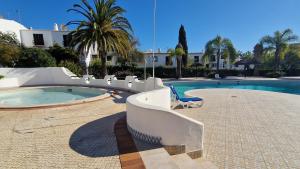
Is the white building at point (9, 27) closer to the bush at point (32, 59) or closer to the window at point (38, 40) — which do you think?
the window at point (38, 40)

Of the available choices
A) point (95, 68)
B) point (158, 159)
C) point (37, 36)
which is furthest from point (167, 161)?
point (37, 36)

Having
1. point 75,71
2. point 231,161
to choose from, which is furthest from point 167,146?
point 75,71

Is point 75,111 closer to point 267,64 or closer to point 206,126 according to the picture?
point 206,126

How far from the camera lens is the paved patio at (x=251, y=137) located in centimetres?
326

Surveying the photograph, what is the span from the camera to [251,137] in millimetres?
4293

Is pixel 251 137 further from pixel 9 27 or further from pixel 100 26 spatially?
pixel 9 27

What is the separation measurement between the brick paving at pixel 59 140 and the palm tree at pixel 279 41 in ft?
106

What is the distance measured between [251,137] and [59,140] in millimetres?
5028

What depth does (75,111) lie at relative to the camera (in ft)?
20.8

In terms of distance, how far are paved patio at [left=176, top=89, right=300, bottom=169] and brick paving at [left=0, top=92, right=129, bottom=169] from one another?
2.34 meters

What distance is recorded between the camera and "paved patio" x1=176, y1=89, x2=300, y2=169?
3264 millimetres

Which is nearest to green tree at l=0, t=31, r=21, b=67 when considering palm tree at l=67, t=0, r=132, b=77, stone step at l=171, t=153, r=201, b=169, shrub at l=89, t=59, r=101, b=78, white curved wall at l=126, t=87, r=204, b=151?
palm tree at l=67, t=0, r=132, b=77

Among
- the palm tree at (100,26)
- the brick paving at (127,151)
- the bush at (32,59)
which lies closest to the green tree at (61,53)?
the bush at (32,59)

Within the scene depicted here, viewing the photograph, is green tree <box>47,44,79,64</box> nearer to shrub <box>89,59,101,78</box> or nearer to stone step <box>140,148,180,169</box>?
shrub <box>89,59,101,78</box>
